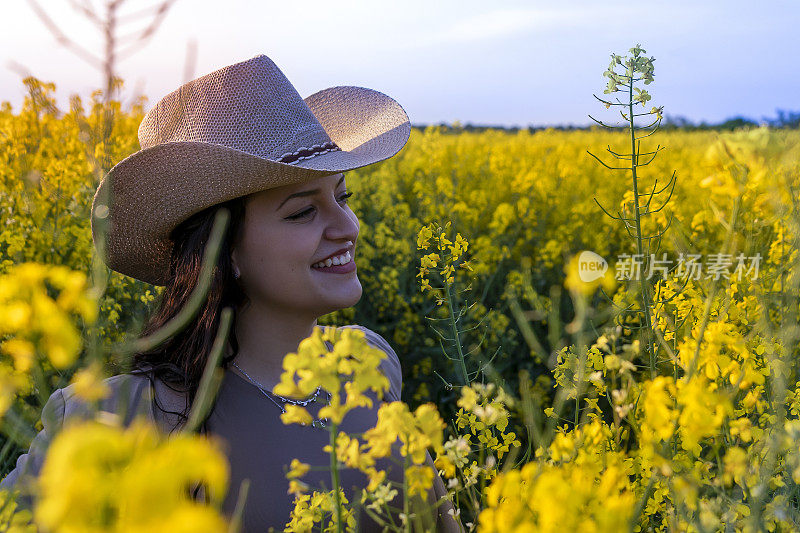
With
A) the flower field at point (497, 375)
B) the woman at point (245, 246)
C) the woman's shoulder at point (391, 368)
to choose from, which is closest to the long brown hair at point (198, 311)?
the woman at point (245, 246)

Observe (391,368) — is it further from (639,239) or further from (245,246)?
(639,239)

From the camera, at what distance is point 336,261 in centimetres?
159

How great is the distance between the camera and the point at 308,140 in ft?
5.55

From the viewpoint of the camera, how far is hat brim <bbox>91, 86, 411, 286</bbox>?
4.83 ft

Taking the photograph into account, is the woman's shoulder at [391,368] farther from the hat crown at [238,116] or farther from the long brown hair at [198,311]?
the hat crown at [238,116]

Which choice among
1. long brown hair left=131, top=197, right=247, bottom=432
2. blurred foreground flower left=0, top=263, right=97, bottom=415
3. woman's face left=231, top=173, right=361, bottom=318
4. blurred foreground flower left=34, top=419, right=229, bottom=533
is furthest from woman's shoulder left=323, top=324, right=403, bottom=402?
blurred foreground flower left=34, top=419, right=229, bottom=533

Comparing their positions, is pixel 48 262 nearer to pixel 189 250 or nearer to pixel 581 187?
pixel 189 250

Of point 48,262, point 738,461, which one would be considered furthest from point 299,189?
point 48,262

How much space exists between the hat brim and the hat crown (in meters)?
0.10

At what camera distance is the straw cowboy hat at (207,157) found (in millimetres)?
1484

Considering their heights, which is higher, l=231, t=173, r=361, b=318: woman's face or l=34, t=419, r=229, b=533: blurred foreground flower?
l=34, t=419, r=229, b=533: blurred foreground flower

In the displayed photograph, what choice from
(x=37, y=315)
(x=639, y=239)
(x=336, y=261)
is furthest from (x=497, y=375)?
(x=37, y=315)

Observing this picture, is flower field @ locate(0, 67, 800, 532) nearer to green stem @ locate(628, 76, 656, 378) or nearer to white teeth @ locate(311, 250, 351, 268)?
green stem @ locate(628, 76, 656, 378)

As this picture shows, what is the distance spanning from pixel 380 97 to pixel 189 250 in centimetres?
88
